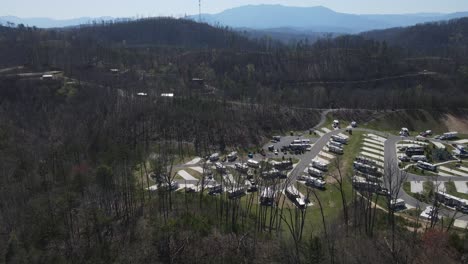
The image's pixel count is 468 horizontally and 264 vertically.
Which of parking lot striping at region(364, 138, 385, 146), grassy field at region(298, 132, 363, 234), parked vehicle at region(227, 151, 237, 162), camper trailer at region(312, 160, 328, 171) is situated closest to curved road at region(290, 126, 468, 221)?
parking lot striping at region(364, 138, 385, 146)

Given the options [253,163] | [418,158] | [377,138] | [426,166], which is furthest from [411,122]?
A: [253,163]

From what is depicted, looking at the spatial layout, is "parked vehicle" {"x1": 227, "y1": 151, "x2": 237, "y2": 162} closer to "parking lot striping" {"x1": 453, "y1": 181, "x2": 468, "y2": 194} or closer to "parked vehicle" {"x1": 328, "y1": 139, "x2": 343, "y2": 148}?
"parked vehicle" {"x1": 328, "y1": 139, "x2": 343, "y2": 148}

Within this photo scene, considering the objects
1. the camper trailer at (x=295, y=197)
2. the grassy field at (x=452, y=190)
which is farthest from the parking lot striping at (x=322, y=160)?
the grassy field at (x=452, y=190)

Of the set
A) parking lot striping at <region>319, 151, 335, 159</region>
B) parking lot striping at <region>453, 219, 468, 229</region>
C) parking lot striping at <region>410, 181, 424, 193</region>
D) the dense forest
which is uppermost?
the dense forest

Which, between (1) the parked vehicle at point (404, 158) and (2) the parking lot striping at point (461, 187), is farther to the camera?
(1) the parked vehicle at point (404, 158)

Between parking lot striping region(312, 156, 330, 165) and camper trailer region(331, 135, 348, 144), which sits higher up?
camper trailer region(331, 135, 348, 144)

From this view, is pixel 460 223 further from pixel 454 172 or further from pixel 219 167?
pixel 219 167

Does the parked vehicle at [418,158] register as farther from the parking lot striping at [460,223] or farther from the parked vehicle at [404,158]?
the parking lot striping at [460,223]

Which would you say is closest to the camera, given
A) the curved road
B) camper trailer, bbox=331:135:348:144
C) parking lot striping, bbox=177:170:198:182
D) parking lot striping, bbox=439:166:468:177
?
the curved road
